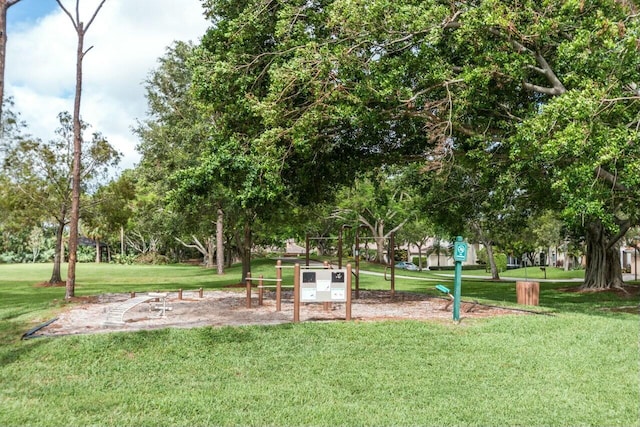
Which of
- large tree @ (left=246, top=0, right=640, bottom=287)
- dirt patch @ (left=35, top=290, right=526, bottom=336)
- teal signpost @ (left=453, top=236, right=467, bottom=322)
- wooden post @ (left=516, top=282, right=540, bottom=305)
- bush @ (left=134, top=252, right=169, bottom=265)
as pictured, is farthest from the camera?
bush @ (left=134, top=252, right=169, bottom=265)

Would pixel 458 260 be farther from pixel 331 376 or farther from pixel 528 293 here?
pixel 331 376

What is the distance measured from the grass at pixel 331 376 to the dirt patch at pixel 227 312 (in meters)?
1.22

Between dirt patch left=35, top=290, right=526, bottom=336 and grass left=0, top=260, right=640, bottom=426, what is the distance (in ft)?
3.99

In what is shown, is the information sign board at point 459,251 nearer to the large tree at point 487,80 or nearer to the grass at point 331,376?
the grass at point 331,376

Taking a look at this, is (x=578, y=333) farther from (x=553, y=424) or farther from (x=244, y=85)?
(x=244, y=85)

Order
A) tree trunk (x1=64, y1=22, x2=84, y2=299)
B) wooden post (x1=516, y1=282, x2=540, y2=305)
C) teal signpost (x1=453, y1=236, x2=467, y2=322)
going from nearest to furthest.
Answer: teal signpost (x1=453, y1=236, x2=467, y2=322)
wooden post (x1=516, y1=282, x2=540, y2=305)
tree trunk (x1=64, y1=22, x2=84, y2=299)

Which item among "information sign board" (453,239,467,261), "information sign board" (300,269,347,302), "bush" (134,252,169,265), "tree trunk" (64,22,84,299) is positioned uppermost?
"tree trunk" (64,22,84,299)

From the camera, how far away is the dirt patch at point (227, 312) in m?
11.3

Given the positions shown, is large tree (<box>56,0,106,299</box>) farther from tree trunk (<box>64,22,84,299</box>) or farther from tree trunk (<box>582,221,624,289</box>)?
tree trunk (<box>582,221,624,289</box>)

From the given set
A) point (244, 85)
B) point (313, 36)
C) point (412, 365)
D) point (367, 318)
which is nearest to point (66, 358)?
point (412, 365)

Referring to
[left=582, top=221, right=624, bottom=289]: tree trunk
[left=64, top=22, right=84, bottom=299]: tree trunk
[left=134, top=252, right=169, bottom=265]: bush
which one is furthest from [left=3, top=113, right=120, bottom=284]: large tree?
[left=134, top=252, right=169, bottom=265]: bush

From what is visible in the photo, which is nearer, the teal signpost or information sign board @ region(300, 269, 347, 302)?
information sign board @ region(300, 269, 347, 302)

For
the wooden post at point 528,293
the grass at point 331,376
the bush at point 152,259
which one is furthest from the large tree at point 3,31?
the bush at point 152,259

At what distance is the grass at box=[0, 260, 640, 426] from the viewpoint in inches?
226
